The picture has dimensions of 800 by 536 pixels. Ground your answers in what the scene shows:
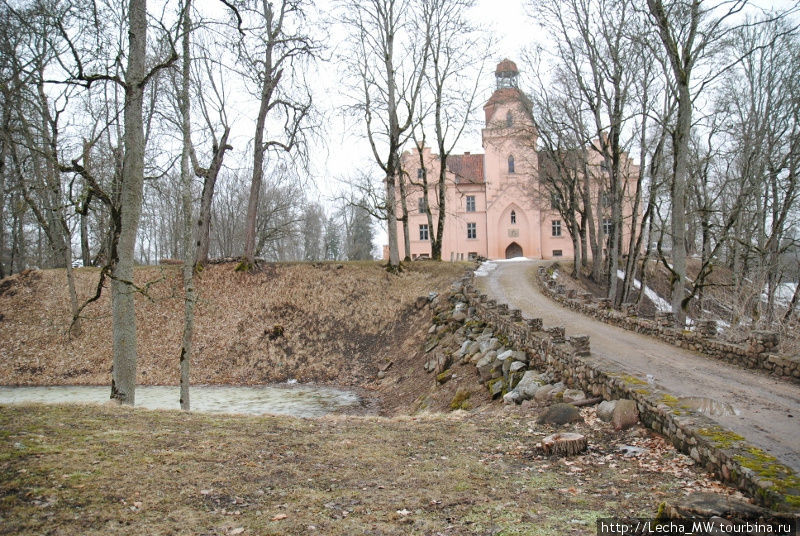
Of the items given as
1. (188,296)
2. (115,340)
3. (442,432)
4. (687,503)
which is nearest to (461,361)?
(442,432)

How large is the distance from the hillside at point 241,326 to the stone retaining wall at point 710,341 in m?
6.90

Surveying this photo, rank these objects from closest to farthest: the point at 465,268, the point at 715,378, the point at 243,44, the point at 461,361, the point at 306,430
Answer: the point at 306,430, the point at 715,378, the point at 243,44, the point at 461,361, the point at 465,268

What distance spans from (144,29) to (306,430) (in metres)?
7.37

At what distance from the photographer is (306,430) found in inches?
308

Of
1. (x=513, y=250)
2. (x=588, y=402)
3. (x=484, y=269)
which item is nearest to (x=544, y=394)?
(x=588, y=402)

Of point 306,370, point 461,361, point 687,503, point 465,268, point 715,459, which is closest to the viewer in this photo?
point 687,503

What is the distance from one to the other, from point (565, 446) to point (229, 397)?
37.3 feet

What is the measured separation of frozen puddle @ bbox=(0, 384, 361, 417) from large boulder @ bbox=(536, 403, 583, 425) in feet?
21.5

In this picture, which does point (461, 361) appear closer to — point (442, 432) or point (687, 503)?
point (442, 432)

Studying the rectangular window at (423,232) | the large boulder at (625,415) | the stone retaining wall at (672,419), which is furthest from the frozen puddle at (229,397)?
the rectangular window at (423,232)

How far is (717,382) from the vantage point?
8.61 meters

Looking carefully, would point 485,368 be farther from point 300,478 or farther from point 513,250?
point 513,250

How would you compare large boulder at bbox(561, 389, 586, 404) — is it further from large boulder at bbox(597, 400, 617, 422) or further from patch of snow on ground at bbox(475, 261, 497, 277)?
patch of snow on ground at bbox(475, 261, 497, 277)

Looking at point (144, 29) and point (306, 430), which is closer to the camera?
point (306, 430)
